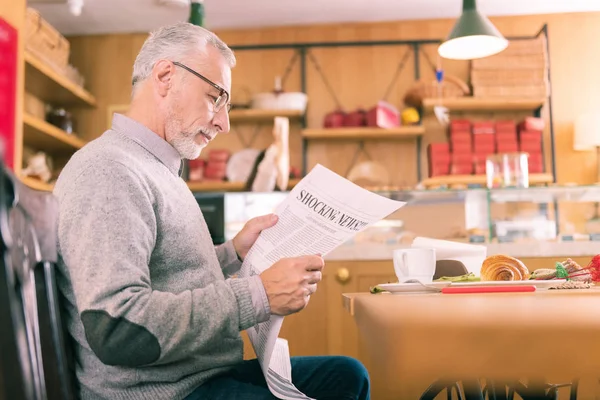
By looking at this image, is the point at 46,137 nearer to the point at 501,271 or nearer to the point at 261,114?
the point at 261,114

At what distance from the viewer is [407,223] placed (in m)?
2.79

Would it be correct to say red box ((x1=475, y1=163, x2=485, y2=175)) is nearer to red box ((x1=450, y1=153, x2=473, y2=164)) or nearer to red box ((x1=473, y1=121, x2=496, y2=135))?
red box ((x1=450, y1=153, x2=473, y2=164))

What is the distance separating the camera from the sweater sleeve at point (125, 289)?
0.80 metres

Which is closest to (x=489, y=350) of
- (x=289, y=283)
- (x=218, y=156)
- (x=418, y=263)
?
(x=289, y=283)

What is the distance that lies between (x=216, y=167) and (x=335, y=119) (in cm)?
95

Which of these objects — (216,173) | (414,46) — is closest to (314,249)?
(216,173)

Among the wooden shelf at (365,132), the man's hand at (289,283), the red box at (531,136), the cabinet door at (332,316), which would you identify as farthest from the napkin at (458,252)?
the red box at (531,136)

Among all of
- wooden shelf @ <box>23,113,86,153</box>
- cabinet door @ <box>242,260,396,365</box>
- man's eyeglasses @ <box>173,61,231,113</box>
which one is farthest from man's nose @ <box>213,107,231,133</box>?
wooden shelf @ <box>23,113,86,153</box>

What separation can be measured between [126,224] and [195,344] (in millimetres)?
196

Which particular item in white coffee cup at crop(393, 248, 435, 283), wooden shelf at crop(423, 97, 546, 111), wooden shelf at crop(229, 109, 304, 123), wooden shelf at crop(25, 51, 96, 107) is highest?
wooden shelf at crop(25, 51, 96, 107)

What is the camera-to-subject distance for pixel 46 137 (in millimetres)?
4246

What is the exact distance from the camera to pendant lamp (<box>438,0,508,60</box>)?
9.64ft

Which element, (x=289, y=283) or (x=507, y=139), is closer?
(x=289, y=283)

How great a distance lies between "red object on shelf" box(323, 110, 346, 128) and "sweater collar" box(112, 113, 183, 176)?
11.0 feet
